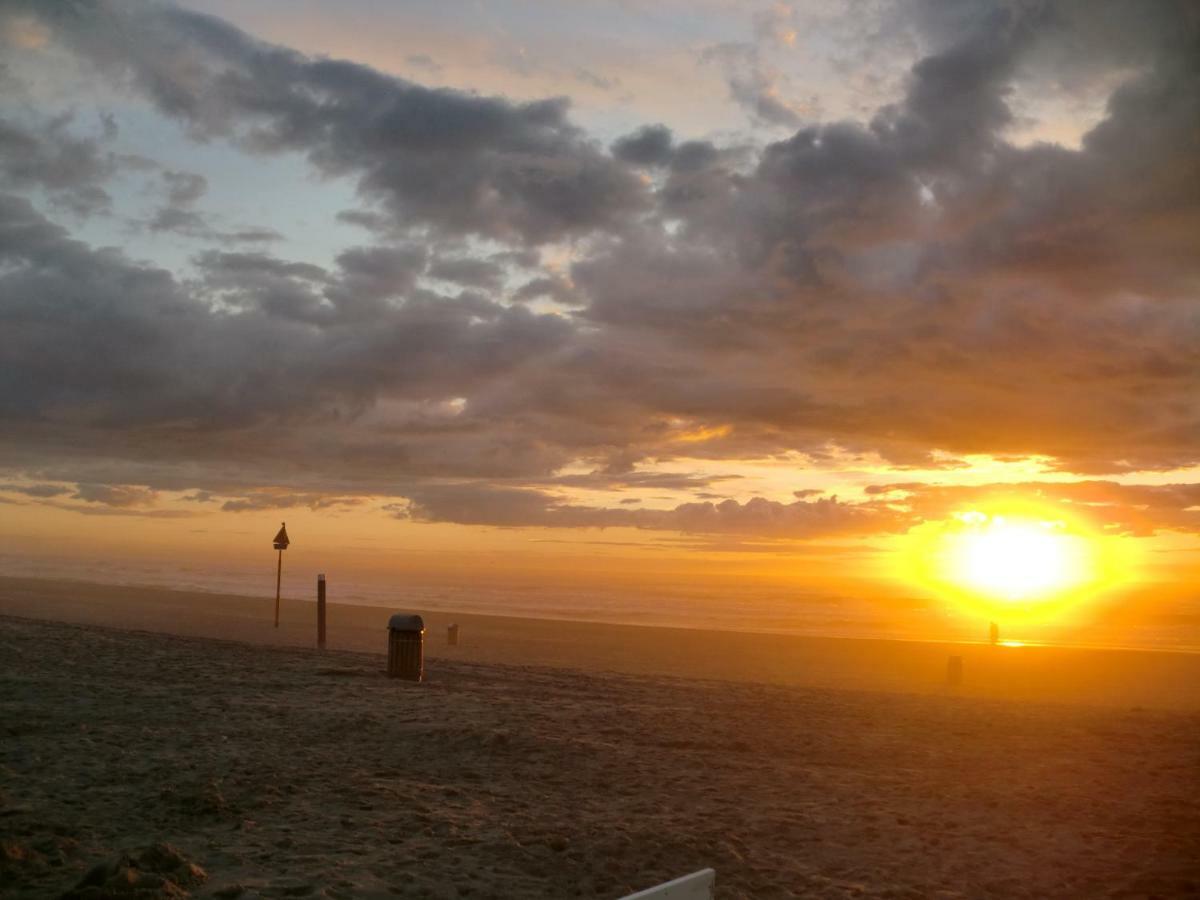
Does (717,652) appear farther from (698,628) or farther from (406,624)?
(406,624)

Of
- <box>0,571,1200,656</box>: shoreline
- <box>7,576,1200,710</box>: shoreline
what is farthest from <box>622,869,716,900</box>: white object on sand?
<box>0,571,1200,656</box>: shoreline

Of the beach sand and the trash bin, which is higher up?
the trash bin

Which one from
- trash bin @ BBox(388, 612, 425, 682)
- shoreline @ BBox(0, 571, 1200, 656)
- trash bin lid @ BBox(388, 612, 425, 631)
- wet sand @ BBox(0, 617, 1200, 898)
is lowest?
shoreline @ BBox(0, 571, 1200, 656)

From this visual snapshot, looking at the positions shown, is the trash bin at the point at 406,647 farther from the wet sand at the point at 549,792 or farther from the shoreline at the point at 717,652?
the shoreline at the point at 717,652

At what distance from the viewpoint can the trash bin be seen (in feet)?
49.3

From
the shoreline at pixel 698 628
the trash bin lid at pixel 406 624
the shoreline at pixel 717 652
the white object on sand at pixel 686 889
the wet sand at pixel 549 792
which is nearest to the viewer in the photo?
the white object on sand at pixel 686 889

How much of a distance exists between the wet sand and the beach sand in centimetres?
4

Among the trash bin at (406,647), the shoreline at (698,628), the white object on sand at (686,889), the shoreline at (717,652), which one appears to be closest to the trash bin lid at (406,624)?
the trash bin at (406,647)

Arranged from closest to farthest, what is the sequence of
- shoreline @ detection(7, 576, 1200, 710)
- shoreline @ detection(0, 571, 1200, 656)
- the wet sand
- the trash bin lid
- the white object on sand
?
1. the white object on sand
2. the wet sand
3. the trash bin lid
4. shoreline @ detection(7, 576, 1200, 710)
5. shoreline @ detection(0, 571, 1200, 656)

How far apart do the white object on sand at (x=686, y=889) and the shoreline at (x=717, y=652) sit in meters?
15.8

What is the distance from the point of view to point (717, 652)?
91.2 feet

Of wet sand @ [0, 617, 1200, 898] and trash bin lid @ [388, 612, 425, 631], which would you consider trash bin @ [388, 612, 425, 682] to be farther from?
wet sand @ [0, 617, 1200, 898]

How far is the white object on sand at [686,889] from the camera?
339cm

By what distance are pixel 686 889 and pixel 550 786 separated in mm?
5692
